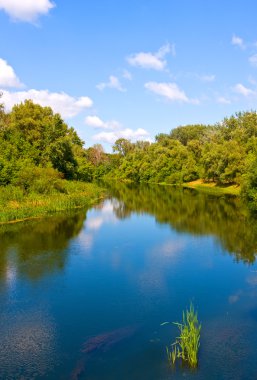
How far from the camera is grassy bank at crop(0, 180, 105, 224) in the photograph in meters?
39.8

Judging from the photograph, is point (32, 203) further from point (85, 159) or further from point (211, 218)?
point (85, 159)

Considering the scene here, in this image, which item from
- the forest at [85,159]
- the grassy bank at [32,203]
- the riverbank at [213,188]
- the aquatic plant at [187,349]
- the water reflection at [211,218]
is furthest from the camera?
the riverbank at [213,188]

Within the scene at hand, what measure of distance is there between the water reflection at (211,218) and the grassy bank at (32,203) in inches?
255

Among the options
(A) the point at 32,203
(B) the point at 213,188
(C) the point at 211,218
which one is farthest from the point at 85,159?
(C) the point at 211,218

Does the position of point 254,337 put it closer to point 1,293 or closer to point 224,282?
point 224,282

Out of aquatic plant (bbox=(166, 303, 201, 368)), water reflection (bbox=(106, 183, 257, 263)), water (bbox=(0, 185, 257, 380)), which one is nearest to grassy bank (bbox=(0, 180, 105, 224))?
water (bbox=(0, 185, 257, 380))

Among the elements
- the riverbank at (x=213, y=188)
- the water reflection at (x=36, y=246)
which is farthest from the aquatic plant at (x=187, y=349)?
the riverbank at (x=213, y=188)

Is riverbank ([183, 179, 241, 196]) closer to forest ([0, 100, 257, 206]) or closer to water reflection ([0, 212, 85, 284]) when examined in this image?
forest ([0, 100, 257, 206])

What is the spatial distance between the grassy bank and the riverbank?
109 feet

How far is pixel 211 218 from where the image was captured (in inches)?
1753

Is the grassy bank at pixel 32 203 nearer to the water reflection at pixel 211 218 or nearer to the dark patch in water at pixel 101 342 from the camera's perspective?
the water reflection at pixel 211 218

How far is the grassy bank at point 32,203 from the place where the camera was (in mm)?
39750

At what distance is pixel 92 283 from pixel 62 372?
29.6 ft

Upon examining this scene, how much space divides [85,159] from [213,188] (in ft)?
105
